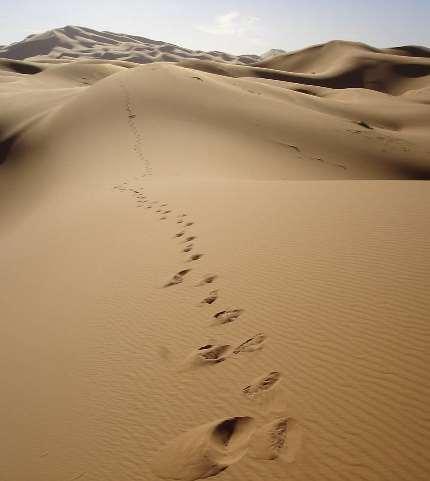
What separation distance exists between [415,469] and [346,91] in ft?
120

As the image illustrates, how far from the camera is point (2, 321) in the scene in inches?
201

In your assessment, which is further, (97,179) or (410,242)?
(97,179)

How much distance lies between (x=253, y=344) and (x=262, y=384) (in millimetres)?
454

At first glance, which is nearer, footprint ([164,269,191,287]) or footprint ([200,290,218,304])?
footprint ([200,290,218,304])

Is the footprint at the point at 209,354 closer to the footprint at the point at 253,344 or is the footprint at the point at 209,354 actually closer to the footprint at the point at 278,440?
the footprint at the point at 253,344

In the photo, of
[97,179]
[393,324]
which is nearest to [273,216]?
[393,324]

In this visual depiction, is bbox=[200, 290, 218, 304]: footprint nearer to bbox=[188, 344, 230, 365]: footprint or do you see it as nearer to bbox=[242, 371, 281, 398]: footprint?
bbox=[188, 344, 230, 365]: footprint

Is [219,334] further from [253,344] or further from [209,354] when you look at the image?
[253,344]

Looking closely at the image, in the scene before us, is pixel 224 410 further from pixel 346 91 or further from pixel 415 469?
pixel 346 91

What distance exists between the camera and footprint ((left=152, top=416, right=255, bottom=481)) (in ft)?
7.52

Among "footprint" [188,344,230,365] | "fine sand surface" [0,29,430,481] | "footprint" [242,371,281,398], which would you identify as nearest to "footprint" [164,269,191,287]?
"fine sand surface" [0,29,430,481]

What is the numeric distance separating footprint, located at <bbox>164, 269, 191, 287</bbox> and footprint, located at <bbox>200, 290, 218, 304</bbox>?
56 centimetres

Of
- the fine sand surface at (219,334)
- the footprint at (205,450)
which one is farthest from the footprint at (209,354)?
the footprint at (205,450)

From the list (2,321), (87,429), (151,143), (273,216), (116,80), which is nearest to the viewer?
(87,429)
